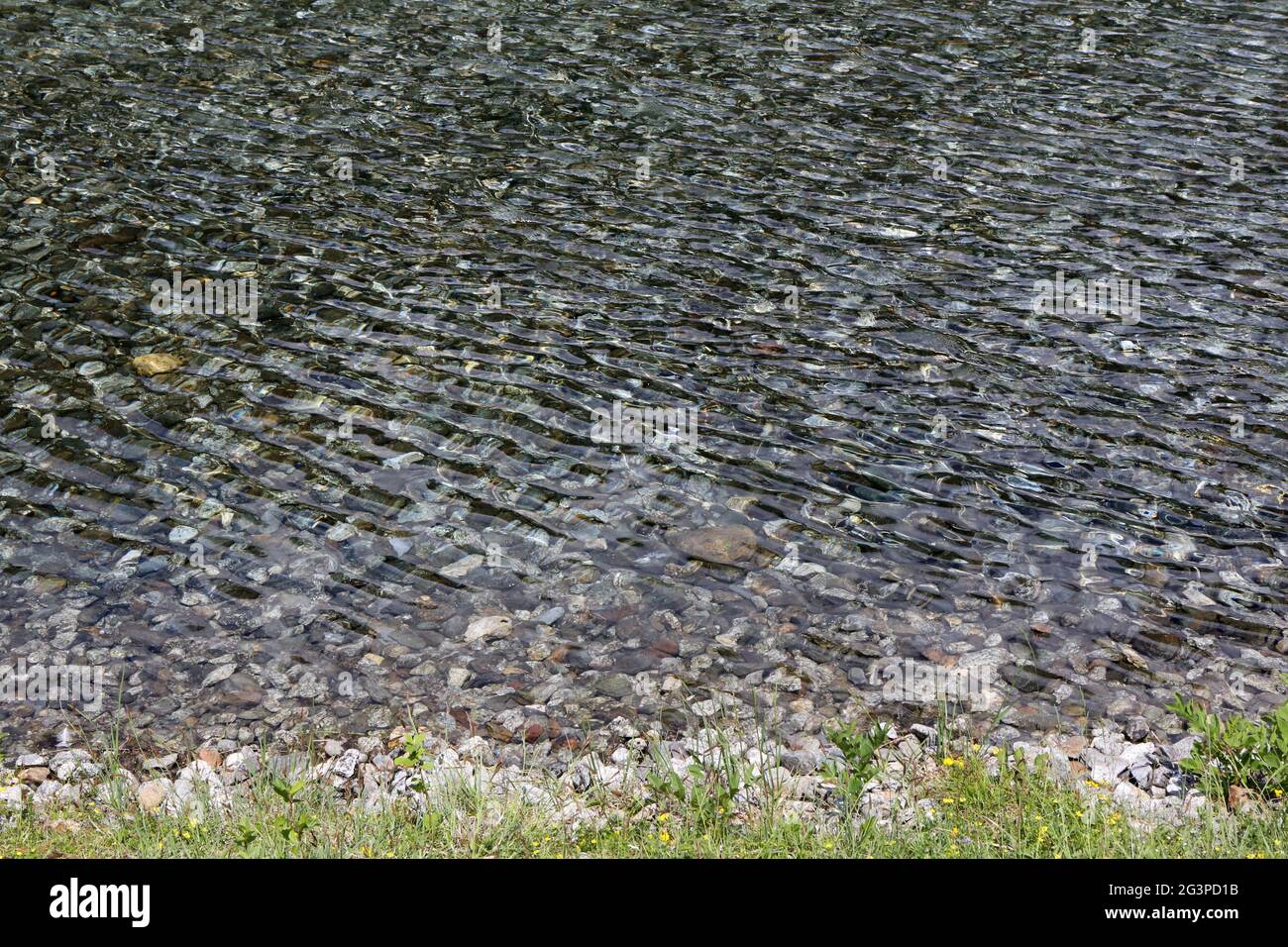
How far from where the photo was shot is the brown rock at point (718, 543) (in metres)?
13.0

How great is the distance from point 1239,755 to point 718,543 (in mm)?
5290

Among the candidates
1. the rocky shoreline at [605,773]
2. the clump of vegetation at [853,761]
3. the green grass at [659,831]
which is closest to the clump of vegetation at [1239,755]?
the rocky shoreline at [605,773]

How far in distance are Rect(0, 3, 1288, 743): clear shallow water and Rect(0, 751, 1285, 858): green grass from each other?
4.94ft

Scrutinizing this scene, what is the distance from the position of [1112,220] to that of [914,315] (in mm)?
4618

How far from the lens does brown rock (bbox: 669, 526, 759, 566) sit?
42.5 ft

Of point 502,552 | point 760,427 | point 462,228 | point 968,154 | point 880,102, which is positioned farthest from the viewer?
point 880,102

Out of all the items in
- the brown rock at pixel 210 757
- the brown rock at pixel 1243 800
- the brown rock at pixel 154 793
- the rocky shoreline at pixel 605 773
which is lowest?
the brown rock at pixel 210 757

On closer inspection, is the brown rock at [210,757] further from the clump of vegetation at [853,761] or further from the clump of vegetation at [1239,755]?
the clump of vegetation at [1239,755]

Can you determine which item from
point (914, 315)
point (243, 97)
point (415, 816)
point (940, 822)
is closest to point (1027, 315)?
point (914, 315)

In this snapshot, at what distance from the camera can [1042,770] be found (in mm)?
9672

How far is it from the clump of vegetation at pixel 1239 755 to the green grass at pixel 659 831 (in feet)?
1.22

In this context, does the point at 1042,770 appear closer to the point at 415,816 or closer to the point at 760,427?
the point at 415,816

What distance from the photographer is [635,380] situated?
51.6 ft

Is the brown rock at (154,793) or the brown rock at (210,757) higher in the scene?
the brown rock at (154,793)
